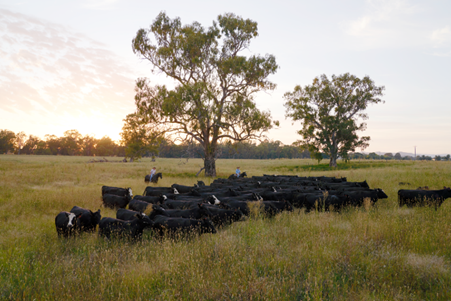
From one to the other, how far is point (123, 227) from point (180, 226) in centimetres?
157

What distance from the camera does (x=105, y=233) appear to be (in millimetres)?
6902

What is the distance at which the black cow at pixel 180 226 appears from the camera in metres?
6.80

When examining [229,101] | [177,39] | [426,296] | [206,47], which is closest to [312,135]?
[229,101]

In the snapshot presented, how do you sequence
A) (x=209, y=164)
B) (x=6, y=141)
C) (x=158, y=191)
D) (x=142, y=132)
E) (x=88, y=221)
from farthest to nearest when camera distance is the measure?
(x=6, y=141)
(x=209, y=164)
(x=142, y=132)
(x=158, y=191)
(x=88, y=221)

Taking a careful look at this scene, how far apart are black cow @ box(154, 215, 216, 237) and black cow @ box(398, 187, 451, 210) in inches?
346

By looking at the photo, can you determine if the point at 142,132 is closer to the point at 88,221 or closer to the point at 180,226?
the point at 88,221

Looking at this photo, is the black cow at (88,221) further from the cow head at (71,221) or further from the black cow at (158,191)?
the black cow at (158,191)

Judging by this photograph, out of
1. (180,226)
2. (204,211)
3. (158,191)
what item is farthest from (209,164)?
(180,226)

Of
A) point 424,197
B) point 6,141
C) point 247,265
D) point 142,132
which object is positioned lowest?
point 247,265

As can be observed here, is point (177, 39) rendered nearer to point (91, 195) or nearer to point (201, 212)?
point (91, 195)

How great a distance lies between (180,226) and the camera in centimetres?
694

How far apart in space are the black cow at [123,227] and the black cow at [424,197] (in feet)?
34.7

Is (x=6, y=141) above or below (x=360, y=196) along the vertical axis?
above

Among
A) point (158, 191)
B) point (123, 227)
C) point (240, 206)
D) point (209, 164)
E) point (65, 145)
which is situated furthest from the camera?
point (65, 145)
